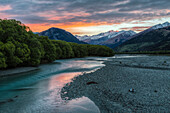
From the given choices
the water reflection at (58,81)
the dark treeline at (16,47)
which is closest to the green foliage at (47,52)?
the dark treeline at (16,47)

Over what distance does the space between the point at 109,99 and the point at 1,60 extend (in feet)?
107

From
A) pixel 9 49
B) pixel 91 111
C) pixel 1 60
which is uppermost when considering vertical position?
pixel 9 49

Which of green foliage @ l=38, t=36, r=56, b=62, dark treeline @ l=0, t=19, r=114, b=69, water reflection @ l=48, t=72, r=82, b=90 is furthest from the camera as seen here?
green foliage @ l=38, t=36, r=56, b=62

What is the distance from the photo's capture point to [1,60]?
34812 millimetres

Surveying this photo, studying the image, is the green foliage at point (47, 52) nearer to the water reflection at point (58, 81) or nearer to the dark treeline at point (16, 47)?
the dark treeline at point (16, 47)

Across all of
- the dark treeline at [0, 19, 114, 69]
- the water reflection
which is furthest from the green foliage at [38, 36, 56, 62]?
the water reflection

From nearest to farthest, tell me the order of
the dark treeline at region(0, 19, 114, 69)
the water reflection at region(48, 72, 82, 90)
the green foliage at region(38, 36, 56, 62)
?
the water reflection at region(48, 72, 82, 90) → the dark treeline at region(0, 19, 114, 69) → the green foliage at region(38, 36, 56, 62)

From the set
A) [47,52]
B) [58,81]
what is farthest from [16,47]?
[47,52]

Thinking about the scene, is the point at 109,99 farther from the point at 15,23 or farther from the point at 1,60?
the point at 15,23

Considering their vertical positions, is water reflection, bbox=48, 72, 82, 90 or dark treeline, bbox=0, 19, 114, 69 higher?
dark treeline, bbox=0, 19, 114, 69

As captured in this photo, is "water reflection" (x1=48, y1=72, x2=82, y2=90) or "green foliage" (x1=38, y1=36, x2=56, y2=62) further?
"green foliage" (x1=38, y1=36, x2=56, y2=62)

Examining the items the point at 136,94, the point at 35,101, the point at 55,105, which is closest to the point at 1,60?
the point at 35,101

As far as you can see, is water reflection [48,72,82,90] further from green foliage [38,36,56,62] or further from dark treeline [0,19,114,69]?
green foliage [38,36,56,62]

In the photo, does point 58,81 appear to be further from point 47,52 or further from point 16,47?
point 47,52
